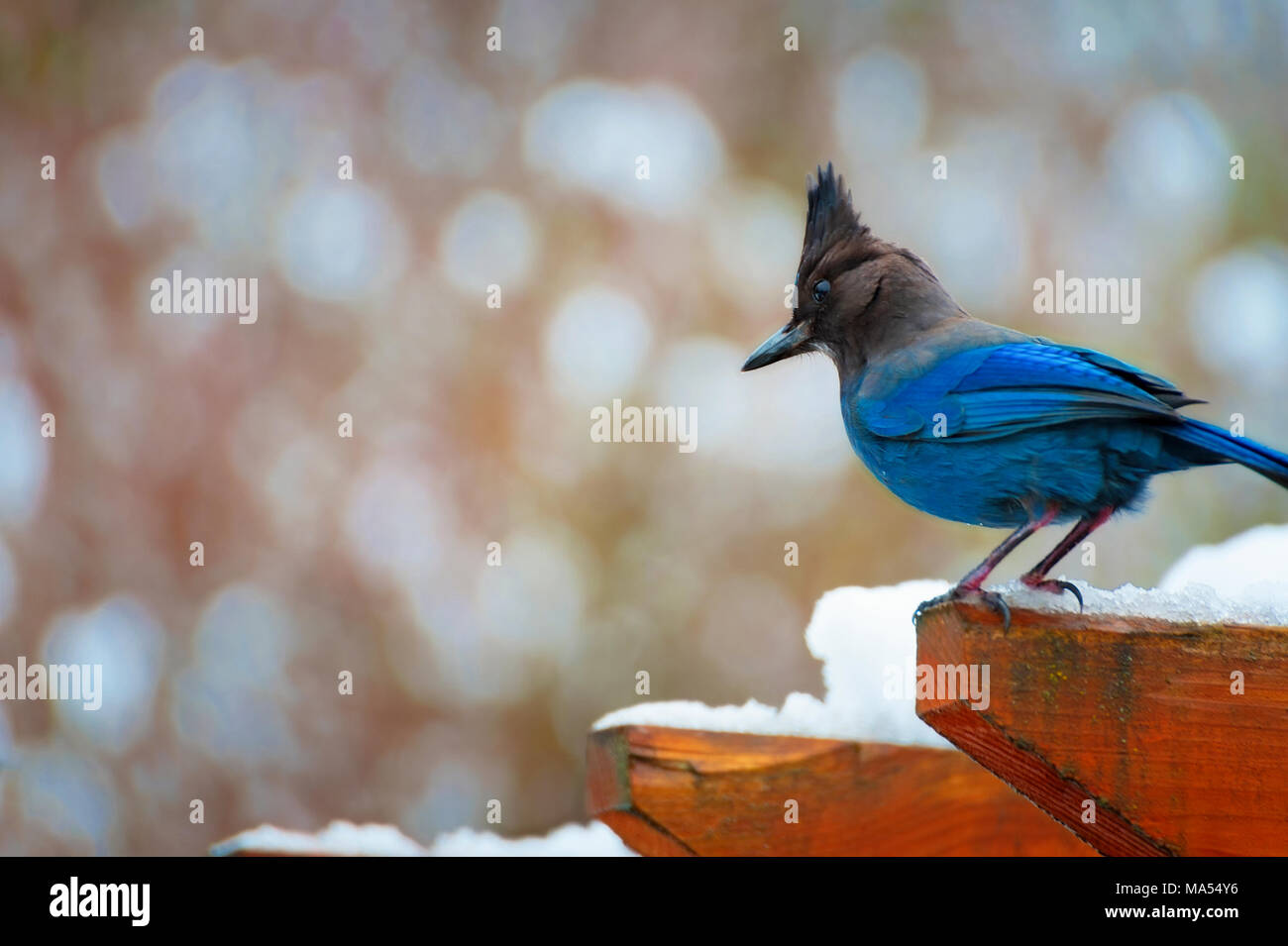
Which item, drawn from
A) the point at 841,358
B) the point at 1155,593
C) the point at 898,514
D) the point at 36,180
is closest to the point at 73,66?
the point at 36,180

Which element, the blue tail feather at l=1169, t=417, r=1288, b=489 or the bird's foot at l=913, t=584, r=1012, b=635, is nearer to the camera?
the bird's foot at l=913, t=584, r=1012, b=635

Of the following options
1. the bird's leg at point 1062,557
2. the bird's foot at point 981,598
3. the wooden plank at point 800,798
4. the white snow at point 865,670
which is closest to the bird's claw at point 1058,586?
the bird's leg at point 1062,557

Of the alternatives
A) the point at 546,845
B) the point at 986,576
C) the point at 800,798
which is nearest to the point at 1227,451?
the point at 986,576

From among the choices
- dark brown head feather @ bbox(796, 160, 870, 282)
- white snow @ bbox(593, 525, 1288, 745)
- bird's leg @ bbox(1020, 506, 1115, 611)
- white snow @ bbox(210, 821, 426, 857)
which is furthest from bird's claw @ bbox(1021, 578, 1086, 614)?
white snow @ bbox(210, 821, 426, 857)

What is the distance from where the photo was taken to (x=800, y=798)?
2.46 metres

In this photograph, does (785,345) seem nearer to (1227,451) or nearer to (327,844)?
(1227,451)

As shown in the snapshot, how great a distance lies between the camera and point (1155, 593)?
6.47 feet

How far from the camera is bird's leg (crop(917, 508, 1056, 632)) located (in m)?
1.80

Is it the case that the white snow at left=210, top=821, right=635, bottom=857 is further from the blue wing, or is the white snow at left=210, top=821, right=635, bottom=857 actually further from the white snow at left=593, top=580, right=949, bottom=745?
the blue wing

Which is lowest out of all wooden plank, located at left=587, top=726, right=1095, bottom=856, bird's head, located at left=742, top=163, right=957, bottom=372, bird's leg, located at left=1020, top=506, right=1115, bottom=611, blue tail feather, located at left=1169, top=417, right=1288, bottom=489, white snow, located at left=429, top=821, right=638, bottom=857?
white snow, located at left=429, top=821, right=638, bottom=857

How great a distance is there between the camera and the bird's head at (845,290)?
114 inches

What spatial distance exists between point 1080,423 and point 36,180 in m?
5.29

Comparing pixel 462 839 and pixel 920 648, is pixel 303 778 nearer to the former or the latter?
pixel 462 839

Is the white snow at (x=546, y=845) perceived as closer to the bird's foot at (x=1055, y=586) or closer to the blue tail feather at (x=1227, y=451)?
the bird's foot at (x=1055, y=586)
